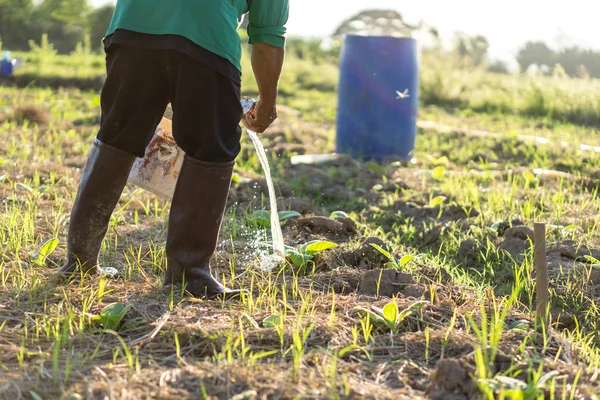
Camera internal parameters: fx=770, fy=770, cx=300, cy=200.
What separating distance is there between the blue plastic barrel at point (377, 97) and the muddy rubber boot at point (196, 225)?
10.3 ft

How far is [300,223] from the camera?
316 centimetres

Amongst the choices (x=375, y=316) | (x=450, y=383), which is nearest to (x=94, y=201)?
(x=375, y=316)

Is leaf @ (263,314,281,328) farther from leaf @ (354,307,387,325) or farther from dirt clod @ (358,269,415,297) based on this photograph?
dirt clod @ (358,269,415,297)

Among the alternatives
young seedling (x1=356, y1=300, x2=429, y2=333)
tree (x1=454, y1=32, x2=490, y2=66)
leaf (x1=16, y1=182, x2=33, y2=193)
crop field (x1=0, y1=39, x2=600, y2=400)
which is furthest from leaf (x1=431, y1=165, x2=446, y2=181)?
tree (x1=454, y1=32, x2=490, y2=66)

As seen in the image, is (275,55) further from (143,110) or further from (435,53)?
(435,53)

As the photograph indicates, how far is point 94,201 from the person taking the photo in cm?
228

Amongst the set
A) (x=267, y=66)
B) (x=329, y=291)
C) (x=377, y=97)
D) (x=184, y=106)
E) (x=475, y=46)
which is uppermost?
(x=475, y=46)

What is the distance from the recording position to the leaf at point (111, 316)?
6.42 feet

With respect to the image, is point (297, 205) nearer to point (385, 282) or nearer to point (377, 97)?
point (385, 282)

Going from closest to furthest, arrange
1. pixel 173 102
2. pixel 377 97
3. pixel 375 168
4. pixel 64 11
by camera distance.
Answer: pixel 173 102 < pixel 375 168 < pixel 377 97 < pixel 64 11

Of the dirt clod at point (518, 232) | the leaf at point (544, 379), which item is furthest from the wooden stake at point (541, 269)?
the dirt clod at point (518, 232)

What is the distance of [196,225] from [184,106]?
35cm

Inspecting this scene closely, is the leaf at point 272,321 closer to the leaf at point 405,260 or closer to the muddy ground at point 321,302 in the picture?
the muddy ground at point 321,302

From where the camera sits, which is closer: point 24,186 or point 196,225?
point 196,225
